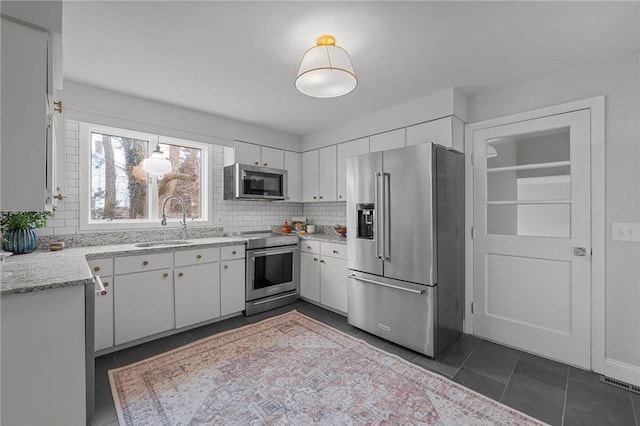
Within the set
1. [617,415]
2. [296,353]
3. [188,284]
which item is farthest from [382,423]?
[188,284]

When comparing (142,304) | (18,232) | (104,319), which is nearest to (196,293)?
(142,304)

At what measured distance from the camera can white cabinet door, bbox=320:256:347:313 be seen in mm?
3342

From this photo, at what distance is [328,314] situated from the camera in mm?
3467

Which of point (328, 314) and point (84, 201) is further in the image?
point (328, 314)

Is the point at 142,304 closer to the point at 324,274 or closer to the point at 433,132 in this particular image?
the point at 324,274

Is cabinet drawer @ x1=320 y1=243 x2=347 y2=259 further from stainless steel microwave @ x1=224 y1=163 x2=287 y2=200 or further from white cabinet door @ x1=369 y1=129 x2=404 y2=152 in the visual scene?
white cabinet door @ x1=369 y1=129 x2=404 y2=152

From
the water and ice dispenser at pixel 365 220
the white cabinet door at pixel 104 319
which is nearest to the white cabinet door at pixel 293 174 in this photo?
the water and ice dispenser at pixel 365 220

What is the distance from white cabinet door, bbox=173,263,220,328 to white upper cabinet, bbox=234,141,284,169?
1466mm

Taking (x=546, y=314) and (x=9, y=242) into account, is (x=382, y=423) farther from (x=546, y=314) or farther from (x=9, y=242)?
(x=9, y=242)

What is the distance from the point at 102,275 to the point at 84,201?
0.89 m

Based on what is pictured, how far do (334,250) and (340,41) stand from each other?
219 centimetres

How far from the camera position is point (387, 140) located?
10.8 feet

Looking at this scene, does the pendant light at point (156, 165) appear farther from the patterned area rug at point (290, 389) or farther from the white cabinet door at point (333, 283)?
the white cabinet door at point (333, 283)

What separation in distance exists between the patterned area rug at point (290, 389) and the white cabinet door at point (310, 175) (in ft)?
7.21
